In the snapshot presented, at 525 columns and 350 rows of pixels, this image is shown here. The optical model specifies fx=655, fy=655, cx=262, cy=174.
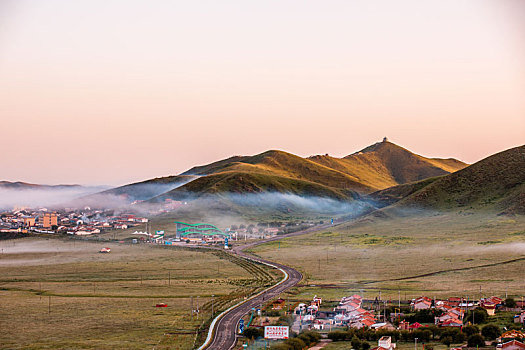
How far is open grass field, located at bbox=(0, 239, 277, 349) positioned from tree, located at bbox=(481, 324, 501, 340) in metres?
21.5

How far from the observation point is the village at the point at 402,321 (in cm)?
4759

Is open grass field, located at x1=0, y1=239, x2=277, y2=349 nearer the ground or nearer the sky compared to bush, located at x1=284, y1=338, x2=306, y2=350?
nearer the sky

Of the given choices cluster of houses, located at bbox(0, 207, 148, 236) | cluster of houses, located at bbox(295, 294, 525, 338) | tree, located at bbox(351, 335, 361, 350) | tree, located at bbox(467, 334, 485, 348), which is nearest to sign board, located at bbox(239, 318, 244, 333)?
cluster of houses, located at bbox(295, 294, 525, 338)

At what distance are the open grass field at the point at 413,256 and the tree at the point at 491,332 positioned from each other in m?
18.5

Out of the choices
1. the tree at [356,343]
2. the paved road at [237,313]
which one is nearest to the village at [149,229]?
the paved road at [237,313]

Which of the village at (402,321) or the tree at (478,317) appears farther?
the tree at (478,317)

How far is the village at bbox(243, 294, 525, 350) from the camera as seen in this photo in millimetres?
47594

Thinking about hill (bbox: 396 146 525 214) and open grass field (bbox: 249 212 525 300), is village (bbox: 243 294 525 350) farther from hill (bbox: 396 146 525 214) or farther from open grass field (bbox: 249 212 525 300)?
hill (bbox: 396 146 525 214)

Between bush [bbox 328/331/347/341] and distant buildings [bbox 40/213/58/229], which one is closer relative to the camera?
bush [bbox 328/331/347/341]

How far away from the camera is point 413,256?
105938mm

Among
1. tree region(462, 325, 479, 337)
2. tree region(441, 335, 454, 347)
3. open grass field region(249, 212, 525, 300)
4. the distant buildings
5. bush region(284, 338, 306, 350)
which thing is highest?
the distant buildings

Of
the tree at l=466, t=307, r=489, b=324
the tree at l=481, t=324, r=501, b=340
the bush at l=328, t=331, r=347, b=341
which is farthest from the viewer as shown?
the tree at l=466, t=307, r=489, b=324

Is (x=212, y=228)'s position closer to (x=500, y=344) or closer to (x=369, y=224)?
(x=369, y=224)

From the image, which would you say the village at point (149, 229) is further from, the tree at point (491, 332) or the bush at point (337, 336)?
the tree at point (491, 332)
